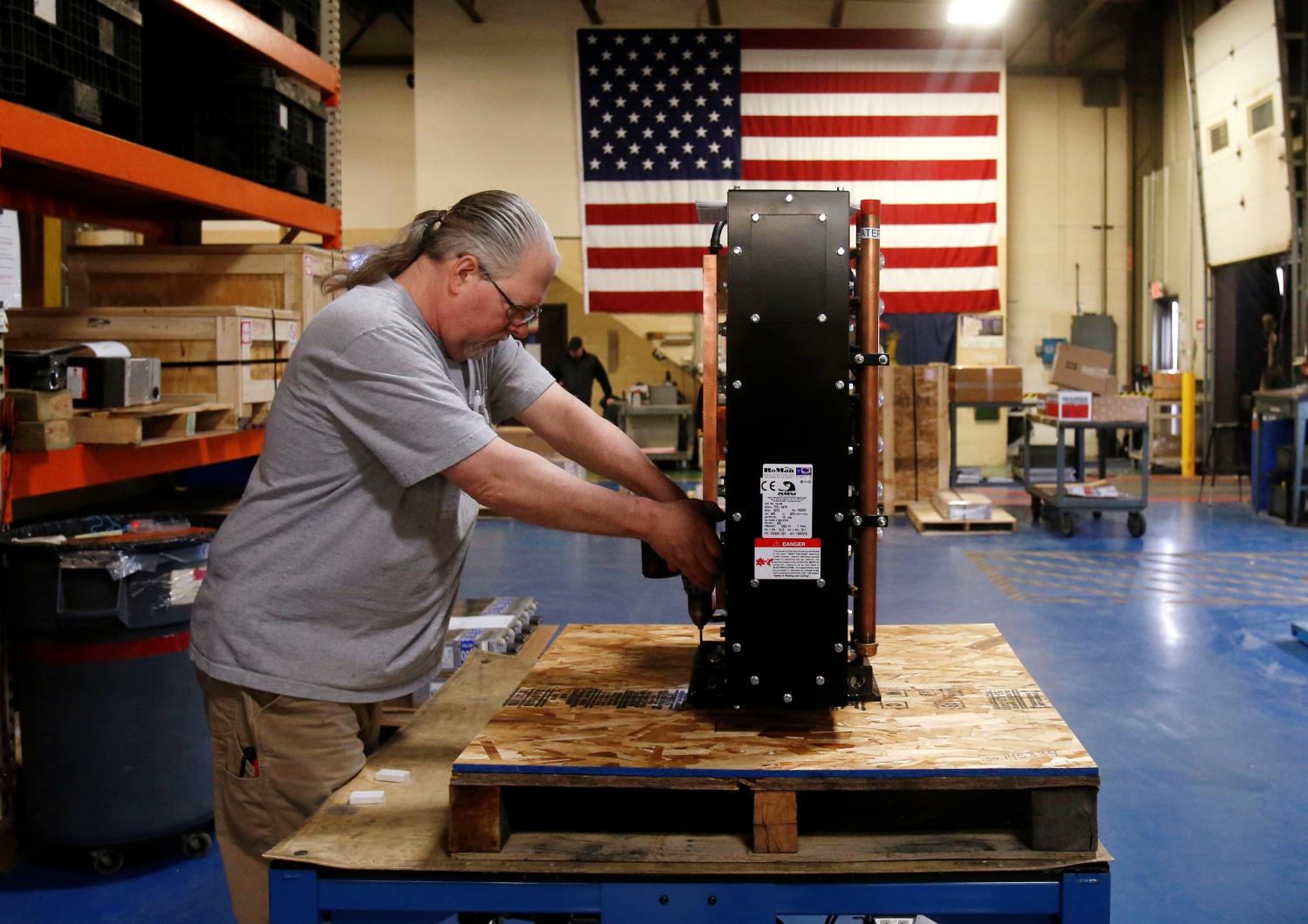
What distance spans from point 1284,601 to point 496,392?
6852 millimetres

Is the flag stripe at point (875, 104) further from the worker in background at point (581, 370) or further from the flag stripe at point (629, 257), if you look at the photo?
the worker in background at point (581, 370)

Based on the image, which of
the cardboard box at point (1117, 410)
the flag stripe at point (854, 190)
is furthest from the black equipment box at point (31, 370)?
the flag stripe at point (854, 190)

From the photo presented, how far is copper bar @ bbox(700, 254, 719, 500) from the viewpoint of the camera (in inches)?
81.5

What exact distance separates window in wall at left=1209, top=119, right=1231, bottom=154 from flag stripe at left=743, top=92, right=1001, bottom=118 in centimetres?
269

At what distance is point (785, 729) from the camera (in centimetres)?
193

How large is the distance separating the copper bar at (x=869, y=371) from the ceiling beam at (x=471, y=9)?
15.2 metres

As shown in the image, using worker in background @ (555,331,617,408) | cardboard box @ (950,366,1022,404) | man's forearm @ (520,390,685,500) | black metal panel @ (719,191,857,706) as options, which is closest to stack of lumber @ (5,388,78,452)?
man's forearm @ (520,390,685,500)

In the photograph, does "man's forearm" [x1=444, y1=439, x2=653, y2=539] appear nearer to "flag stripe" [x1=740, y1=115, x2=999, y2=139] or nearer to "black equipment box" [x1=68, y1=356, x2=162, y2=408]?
"black equipment box" [x1=68, y1=356, x2=162, y2=408]

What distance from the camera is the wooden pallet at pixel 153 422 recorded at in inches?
151

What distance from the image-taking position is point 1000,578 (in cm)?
832

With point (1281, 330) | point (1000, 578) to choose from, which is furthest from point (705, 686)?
point (1281, 330)

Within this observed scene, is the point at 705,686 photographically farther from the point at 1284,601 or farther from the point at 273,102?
the point at 1284,601

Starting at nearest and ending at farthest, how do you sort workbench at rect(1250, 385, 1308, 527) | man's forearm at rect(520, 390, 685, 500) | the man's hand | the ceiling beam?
1. the man's hand
2. man's forearm at rect(520, 390, 685, 500)
3. workbench at rect(1250, 385, 1308, 527)
4. the ceiling beam

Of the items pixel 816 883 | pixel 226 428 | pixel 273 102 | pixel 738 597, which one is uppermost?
pixel 273 102
